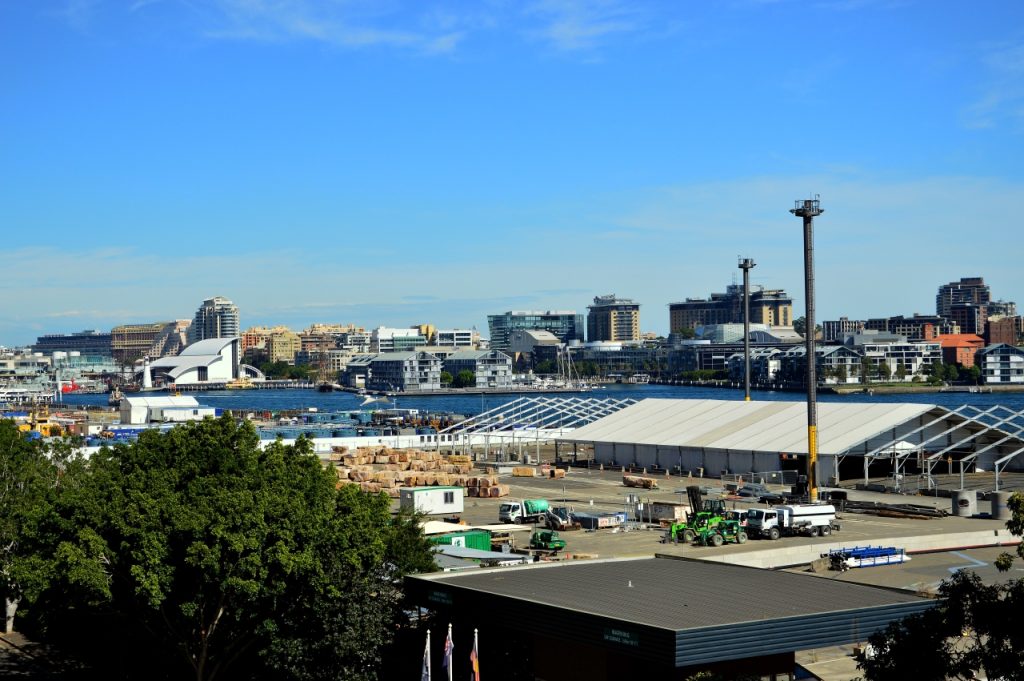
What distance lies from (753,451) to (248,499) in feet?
91.6

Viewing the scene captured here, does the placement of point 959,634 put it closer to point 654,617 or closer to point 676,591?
point 654,617

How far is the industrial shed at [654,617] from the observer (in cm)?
1520

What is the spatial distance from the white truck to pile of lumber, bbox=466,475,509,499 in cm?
1419

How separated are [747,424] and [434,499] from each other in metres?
15.0

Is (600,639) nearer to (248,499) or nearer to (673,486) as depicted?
(248,499)

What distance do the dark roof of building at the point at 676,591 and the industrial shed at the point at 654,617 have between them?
0.07ft

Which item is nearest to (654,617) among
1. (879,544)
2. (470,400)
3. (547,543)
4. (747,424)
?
(547,543)

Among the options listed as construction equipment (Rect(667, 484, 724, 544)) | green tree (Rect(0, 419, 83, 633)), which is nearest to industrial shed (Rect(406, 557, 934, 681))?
green tree (Rect(0, 419, 83, 633))

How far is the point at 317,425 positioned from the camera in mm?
101688

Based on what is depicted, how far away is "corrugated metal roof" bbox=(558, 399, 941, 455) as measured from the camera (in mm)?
42562

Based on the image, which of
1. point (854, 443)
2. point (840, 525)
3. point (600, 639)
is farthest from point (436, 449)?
point (600, 639)

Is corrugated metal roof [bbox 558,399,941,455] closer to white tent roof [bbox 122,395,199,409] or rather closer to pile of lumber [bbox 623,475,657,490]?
pile of lumber [bbox 623,475,657,490]

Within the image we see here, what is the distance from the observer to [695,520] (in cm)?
2930

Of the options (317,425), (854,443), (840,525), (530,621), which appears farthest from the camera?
(317,425)
